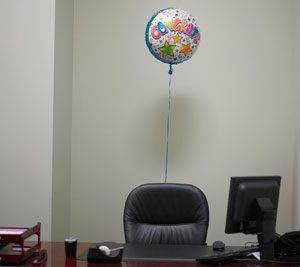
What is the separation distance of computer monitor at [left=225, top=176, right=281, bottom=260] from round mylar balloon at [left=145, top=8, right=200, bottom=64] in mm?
1193

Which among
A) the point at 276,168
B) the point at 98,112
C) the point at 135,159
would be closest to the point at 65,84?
the point at 98,112

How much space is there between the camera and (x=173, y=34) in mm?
2580

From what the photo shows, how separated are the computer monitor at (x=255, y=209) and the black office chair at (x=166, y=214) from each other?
0.57 metres

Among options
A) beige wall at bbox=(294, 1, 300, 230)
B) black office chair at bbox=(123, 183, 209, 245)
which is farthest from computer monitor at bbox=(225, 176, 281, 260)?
beige wall at bbox=(294, 1, 300, 230)

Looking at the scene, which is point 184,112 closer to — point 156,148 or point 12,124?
point 156,148

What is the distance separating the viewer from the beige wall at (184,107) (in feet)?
10.5

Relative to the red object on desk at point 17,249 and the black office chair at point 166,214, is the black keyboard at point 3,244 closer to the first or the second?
the red object on desk at point 17,249

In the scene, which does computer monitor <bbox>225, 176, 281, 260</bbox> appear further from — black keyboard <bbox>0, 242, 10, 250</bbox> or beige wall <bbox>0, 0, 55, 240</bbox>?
beige wall <bbox>0, 0, 55, 240</bbox>

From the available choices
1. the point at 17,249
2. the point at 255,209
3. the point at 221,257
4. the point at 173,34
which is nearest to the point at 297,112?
the point at 173,34

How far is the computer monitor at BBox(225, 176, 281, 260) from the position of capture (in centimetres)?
169

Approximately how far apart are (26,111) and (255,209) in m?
1.78

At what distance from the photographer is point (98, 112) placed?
10.8 ft

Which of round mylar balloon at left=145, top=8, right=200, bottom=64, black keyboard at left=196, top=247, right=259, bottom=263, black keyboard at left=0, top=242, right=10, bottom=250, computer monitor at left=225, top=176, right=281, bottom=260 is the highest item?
round mylar balloon at left=145, top=8, right=200, bottom=64

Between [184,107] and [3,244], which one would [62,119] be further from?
[3,244]
